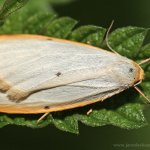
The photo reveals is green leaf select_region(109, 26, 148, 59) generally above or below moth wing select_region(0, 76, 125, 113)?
above

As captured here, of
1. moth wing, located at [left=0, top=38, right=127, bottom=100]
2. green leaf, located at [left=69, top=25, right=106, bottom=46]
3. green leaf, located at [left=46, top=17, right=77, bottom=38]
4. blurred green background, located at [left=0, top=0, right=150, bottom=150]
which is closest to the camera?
moth wing, located at [left=0, top=38, right=127, bottom=100]

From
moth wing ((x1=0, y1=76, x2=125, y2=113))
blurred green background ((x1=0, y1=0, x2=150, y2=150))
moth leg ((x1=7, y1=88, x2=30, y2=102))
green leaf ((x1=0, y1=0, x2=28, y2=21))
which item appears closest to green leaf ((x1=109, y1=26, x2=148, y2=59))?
moth wing ((x1=0, y1=76, x2=125, y2=113))

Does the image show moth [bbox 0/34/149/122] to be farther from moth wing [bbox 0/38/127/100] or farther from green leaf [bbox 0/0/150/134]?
green leaf [bbox 0/0/150/134]

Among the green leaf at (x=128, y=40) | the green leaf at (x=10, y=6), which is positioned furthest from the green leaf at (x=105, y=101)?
the green leaf at (x=10, y=6)

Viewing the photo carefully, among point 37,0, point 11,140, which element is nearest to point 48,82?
point 11,140

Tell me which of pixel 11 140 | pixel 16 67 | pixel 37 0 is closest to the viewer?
pixel 16 67

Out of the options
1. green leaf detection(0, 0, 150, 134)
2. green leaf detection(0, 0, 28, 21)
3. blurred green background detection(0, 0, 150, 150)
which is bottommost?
blurred green background detection(0, 0, 150, 150)

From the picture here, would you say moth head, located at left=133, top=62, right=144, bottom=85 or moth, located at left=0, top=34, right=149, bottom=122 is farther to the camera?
moth head, located at left=133, top=62, right=144, bottom=85

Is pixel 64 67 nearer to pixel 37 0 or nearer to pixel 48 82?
pixel 48 82
